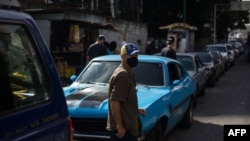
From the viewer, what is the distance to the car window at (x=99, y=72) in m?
7.36

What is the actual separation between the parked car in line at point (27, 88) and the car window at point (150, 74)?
409 centimetres

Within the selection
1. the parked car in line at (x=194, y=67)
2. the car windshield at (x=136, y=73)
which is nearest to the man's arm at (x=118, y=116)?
the car windshield at (x=136, y=73)

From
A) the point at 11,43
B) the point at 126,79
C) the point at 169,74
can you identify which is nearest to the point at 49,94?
the point at 11,43

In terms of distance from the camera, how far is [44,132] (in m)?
3.01

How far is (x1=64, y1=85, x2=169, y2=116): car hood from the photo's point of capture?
5.91 m

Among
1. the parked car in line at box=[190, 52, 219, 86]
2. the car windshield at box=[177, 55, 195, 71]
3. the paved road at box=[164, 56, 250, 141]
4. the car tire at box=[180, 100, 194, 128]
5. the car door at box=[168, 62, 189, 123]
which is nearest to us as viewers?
the car door at box=[168, 62, 189, 123]

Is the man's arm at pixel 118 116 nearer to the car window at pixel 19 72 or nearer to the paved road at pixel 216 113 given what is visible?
the car window at pixel 19 72

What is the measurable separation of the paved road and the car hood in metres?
1.47

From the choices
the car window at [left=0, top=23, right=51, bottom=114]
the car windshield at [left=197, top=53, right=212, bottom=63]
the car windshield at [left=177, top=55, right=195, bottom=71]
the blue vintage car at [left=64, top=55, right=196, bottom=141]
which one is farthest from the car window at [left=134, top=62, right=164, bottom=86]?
the car windshield at [left=197, top=53, right=212, bottom=63]

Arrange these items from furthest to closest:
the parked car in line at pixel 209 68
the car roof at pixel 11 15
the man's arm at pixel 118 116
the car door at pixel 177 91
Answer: the parked car in line at pixel 209 68 < the car door at pixel 177 91 < the man's arm at pixel 118 116 < the car roof at pixel 11 15

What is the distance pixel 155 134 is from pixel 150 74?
5.00ft

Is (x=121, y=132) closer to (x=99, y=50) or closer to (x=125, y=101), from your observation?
(x=125, y=101)

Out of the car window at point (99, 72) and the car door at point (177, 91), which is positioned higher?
the car window at point (99, 72)

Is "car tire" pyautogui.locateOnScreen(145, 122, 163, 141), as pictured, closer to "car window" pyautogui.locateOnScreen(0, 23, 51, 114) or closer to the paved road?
the paved road
